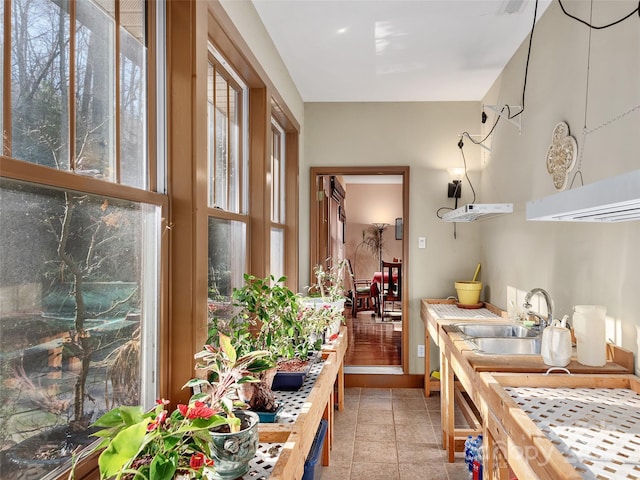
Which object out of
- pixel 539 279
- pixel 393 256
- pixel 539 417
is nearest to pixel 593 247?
pixel 539 279

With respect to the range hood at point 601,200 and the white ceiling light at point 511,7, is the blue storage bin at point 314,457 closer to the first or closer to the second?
the range hood at point 601,200

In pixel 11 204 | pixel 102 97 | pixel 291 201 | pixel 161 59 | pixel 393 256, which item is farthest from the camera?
pixel 393 256

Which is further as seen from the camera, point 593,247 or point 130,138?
point 593,247

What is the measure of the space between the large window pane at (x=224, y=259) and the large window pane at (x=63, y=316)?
1.88ft

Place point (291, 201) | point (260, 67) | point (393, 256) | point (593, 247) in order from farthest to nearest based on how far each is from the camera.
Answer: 1. point (393, 256)
2. point (291, 201)
3. point (260, 67)
4. point (593, 247)

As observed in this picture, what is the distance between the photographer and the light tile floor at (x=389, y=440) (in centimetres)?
262

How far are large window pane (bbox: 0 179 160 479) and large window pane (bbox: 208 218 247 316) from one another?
57 cm

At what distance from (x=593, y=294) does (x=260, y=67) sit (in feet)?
6.54

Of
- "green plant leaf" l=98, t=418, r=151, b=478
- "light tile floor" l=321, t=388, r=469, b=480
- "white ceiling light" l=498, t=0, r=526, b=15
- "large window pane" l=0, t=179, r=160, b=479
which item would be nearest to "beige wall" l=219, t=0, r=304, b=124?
"large window pane" l=0, t=179, r=160, b=479

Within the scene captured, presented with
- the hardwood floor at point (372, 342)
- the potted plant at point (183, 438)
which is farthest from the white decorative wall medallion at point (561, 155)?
the hardwood floor at point (372, 342)

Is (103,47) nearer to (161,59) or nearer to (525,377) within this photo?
(161,59)

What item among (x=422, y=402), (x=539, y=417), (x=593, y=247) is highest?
(x=593, y=247)

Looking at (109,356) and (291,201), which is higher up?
(291,201)

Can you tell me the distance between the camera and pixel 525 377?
65.4 inches
